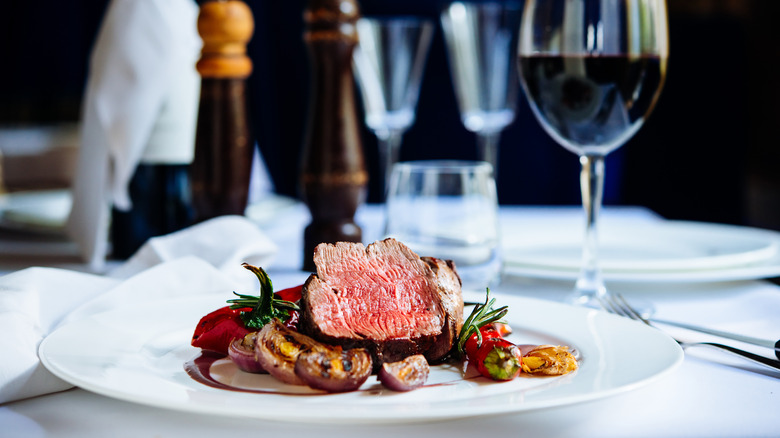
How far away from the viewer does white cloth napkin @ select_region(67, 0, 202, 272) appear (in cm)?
127

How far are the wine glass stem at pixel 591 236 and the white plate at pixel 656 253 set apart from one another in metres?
0.05

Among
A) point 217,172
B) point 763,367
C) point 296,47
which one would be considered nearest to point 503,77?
point 217,172

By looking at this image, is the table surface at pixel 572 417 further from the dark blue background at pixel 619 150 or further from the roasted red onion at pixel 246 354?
the dark blue background at pixel 619 150

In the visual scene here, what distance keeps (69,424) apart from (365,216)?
1268 millimetres

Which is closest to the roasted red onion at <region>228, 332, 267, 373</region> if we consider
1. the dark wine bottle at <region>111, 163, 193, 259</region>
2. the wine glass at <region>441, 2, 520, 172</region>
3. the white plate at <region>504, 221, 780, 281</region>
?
the white plate at <region>504, 221, 780, 281</region>

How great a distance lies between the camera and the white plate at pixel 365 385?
0.53 m

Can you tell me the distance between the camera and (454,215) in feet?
3.21

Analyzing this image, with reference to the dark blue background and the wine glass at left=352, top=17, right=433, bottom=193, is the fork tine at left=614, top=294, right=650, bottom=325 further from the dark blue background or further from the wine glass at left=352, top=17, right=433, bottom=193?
the dark blue background

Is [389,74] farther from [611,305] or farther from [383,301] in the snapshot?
[383,301]

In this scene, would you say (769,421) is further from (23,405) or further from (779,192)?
(779,192)

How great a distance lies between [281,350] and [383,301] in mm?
130

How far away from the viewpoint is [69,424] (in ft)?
1.91

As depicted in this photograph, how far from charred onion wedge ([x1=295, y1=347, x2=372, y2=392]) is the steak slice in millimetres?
54

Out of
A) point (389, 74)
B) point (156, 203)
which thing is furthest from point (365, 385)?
point (389, 74)
